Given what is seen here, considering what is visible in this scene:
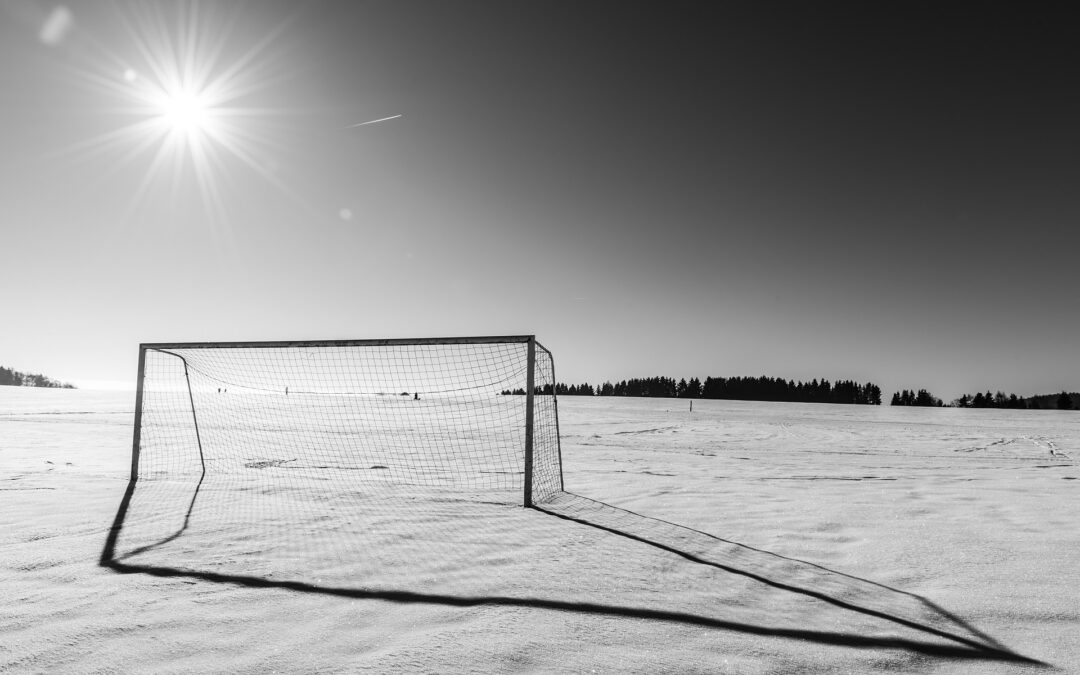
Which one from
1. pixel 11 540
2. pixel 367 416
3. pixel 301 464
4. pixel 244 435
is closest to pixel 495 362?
pixel 301 464

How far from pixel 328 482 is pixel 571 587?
5.44 meters

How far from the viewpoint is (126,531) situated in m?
4.35

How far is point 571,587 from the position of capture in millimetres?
3172

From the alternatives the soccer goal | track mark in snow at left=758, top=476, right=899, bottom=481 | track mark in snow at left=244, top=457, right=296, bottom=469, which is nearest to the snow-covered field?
the soccer goal

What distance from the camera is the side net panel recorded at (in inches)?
152

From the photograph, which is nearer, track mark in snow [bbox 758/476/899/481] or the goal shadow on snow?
the goal shadow on snow

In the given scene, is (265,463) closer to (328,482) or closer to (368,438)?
(328,482)

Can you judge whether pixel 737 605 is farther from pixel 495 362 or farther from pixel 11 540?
pixel 495 362

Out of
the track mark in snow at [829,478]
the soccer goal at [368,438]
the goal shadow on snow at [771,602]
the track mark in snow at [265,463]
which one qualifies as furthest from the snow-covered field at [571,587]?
the track mark in snow at [265,463]

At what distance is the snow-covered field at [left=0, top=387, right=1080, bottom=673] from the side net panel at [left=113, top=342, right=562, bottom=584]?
0.19 feet

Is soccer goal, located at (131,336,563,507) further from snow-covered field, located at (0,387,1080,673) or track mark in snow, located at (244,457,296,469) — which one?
snow-covered field, located at (0,387,1080,673)

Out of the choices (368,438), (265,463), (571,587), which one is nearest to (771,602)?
(571,587)

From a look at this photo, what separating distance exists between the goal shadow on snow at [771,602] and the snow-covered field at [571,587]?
2 centimetres

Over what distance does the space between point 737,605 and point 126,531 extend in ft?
16.0
